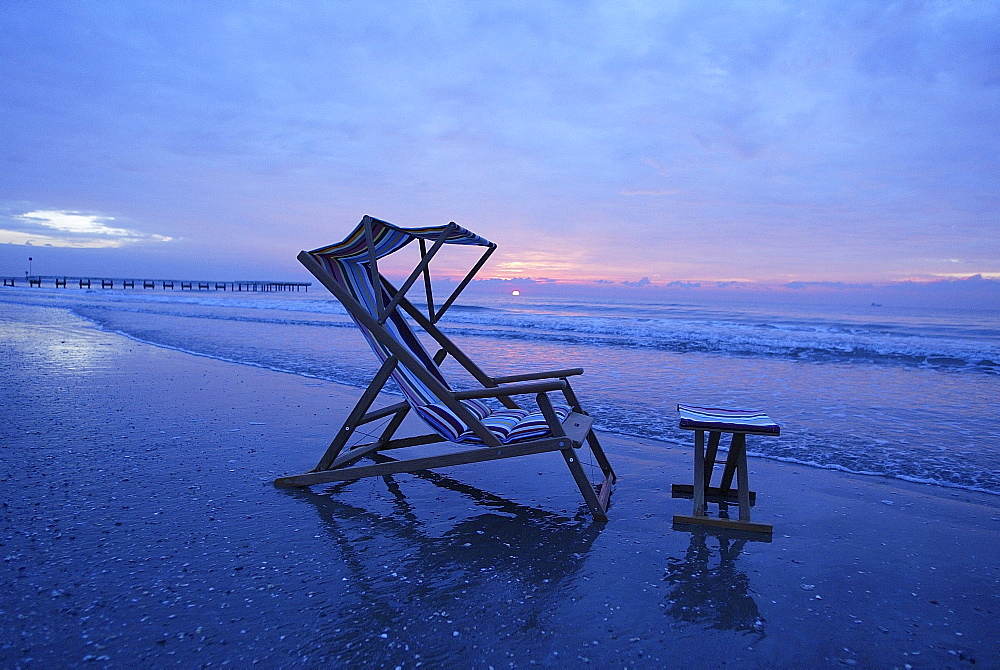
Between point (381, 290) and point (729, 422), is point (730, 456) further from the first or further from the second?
point (381, 290)

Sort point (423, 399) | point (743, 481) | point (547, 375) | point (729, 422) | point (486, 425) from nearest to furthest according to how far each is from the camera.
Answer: point (729, 422) < point (743, 481) < point (486, 425) < point (423, 399) < point (547, 375)

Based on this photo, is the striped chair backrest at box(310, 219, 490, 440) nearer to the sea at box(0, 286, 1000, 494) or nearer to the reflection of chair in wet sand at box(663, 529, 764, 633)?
the reflection of chair in wet sand at box(663, 529, 764, 633)

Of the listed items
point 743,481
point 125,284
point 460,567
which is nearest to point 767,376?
point 743,481

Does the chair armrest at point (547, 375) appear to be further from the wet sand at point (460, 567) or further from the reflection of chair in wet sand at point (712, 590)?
the reflection of chair in wet sand at point (712, 590)

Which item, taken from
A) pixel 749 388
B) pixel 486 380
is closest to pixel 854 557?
pixel 486 380

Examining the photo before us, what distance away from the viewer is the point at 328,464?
387 centimetres

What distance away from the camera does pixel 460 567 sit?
2.79 m

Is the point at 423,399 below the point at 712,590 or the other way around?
the other way around

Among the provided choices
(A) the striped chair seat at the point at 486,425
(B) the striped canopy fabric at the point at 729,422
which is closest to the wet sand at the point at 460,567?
(A) the striped chair seat at the point at 486,425

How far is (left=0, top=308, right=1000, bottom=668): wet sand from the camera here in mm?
2127

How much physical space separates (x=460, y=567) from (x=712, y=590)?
3.79ft

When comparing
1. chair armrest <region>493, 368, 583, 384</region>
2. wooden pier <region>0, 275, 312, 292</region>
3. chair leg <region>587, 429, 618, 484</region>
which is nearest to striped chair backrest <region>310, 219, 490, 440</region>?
chair armrest <region>493, 368, 583, 384</region>

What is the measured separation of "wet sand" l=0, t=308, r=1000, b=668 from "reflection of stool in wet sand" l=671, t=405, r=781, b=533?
132mm

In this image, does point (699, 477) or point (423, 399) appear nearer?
point (699, 477)
